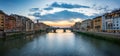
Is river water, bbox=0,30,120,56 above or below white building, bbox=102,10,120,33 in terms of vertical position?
below

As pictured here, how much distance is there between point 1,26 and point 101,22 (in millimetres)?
38075

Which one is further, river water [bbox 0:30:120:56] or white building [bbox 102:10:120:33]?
white building [bbox 102:10:120:33]

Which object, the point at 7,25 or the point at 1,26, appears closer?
the point at 1,26

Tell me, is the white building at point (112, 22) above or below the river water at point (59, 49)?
above

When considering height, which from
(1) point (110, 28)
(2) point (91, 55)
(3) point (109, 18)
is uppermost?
(3) point (109, 18)

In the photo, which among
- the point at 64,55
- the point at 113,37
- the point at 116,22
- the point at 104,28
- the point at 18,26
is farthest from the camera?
the point at 18,26

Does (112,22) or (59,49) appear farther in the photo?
(112,22)

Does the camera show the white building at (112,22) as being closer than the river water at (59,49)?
No

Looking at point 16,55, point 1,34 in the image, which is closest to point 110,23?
point 1,34

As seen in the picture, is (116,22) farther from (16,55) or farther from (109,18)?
(16,55)

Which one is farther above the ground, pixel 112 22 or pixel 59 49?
pixel 112 22

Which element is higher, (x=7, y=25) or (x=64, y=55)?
(x=7, y=25)

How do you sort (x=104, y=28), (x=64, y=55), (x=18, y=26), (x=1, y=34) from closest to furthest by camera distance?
(x=64, y=55), (x=1, y=34), (x=104, y=28), (x=18, y=26)

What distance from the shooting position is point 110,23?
172 ft
